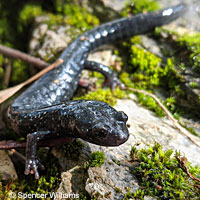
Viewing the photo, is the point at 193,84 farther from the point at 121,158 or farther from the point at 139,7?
the point at 139,7

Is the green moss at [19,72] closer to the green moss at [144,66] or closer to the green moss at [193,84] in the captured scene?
the green moss at [144,66]

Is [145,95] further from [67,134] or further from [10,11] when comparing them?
[10,11]

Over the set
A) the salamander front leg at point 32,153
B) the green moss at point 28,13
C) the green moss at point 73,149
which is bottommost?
the salamander front leg at point 32,153

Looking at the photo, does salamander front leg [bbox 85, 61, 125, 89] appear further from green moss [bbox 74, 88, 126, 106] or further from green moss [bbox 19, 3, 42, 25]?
green moss [bbox 19, 3, 42, 25]

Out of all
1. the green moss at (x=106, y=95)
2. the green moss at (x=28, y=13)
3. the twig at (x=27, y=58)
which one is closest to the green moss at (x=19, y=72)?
the twig at (x=27, y=58)

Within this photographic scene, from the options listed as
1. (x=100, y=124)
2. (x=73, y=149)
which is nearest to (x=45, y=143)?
(x=73, y=149)

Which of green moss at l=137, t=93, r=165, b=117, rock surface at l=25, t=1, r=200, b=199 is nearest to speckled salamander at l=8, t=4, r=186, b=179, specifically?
rock surface at l=25, t=1, r=200, b=199

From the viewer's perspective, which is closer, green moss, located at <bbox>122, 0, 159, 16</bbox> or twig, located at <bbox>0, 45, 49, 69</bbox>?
twig, located at <bbox>0, 45, 49, 69</bbox>

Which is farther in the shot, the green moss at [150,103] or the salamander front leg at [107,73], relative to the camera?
the salamander front leg at [107,73]
